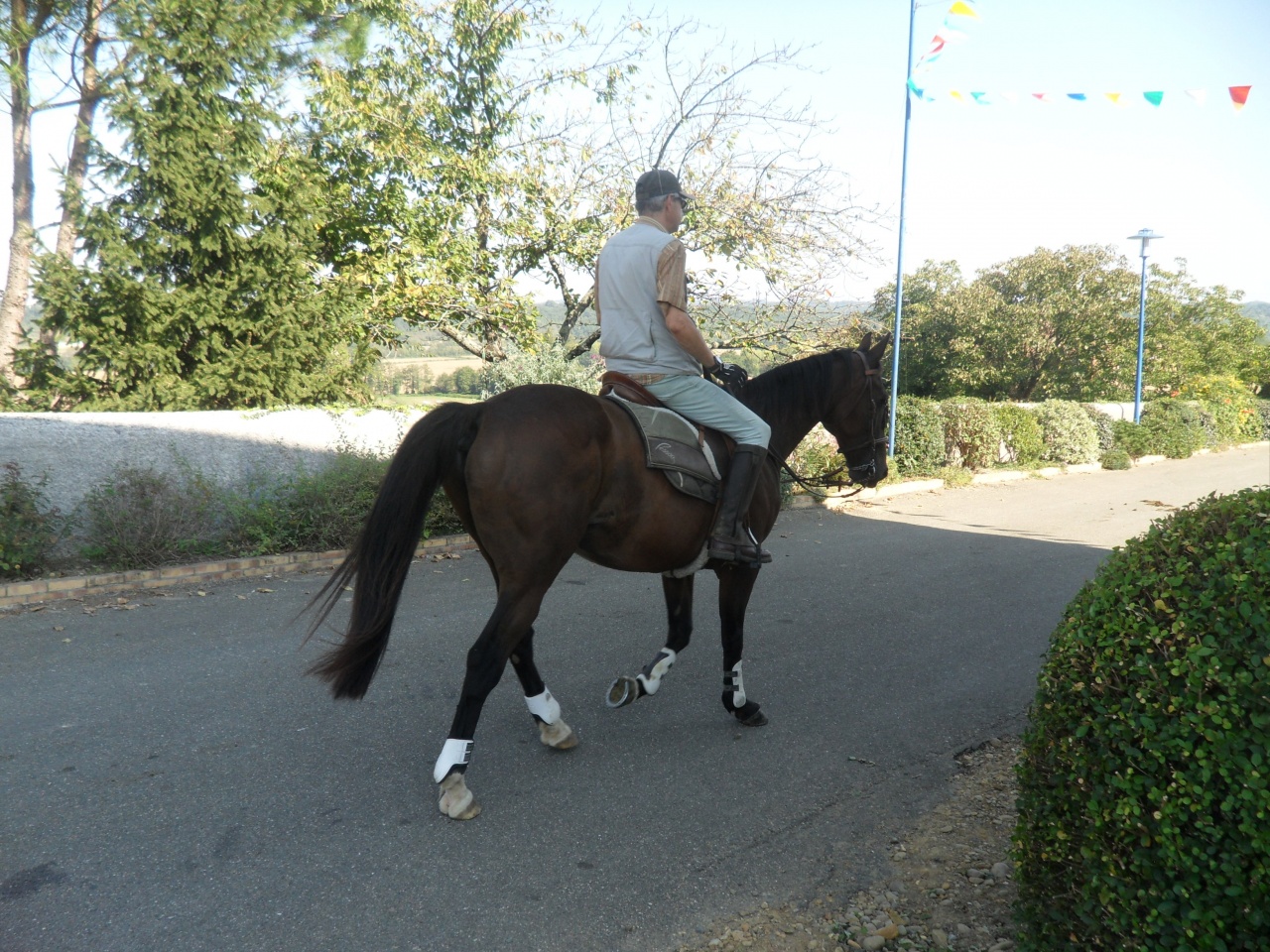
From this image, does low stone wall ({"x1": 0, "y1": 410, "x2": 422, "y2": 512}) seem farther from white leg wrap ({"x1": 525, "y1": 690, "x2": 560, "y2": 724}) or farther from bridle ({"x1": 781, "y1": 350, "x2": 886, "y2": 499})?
bridle ({"x1": 781, "y1": 350, "x2": 886, "y2": 499})

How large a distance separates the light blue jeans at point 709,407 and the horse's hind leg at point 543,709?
1379mm

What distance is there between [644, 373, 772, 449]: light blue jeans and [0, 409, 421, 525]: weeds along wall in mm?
6164

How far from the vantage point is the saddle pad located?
4.16m

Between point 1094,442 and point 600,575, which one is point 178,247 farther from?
point 1094,442

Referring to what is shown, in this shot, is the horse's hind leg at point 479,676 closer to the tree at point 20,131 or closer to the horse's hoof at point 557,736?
the horse's hoof at point 557,736

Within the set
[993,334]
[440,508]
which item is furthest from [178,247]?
[993,334]

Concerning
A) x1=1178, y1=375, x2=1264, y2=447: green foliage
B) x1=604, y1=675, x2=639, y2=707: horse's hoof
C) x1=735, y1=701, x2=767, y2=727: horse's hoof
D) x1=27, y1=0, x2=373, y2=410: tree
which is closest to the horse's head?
x1=735, y1=701, x2=767, y2=727: horse's hoof

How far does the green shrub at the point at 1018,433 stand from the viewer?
61.2 ft

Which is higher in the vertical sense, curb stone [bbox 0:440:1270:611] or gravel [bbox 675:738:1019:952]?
curb stone [bbox 0:440:1270:611]

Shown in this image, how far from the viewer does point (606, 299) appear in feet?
14.5

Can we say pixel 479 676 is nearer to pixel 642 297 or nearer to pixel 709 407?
pixel 709 407

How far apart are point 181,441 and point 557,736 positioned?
6391 millimetres

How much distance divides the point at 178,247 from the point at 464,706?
8.55 metres

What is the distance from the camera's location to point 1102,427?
22.4 m
